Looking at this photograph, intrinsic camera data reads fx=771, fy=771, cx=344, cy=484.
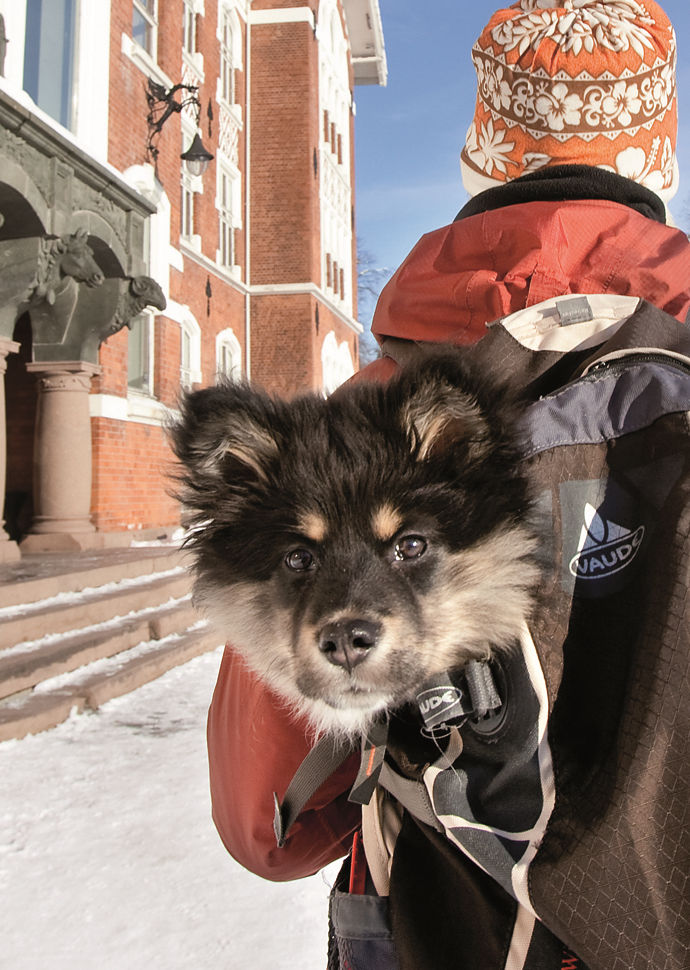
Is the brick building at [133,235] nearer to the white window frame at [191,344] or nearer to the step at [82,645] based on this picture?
the white window frame at [191,344]

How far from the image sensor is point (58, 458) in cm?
1034

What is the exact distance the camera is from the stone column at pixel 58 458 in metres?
10.3

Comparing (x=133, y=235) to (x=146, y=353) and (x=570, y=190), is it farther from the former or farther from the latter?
(x=570, y=190)

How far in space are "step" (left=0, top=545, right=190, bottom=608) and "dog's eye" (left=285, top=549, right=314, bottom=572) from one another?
4.40m

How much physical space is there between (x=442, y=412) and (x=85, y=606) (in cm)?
632

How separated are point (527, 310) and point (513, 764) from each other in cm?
78

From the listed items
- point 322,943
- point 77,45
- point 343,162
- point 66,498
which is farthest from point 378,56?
point 322,943

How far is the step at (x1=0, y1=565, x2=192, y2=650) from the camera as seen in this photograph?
6328 mm

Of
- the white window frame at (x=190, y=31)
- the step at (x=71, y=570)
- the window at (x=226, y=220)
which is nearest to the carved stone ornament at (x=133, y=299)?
the step at (x=71, y=570)

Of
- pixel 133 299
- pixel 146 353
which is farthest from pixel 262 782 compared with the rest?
pixel 146 353

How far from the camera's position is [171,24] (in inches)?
566

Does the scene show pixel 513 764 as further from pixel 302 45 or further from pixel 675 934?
pixel 302 45

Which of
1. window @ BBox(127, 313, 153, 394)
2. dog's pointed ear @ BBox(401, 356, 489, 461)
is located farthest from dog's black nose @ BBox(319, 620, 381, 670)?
window @ BBox(127, 313, 153, 394)

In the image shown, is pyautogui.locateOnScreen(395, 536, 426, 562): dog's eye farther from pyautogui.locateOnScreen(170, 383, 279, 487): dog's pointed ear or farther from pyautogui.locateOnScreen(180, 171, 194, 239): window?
pyautogui.locateOnScreen(180, 171, 194, 239): window
